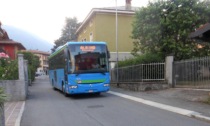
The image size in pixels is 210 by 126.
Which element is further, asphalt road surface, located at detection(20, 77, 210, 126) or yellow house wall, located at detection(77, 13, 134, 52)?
yellow house wall, located at detection(77, 13, 134, 52)

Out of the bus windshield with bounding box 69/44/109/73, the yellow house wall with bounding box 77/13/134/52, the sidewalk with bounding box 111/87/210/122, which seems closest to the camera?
the sidewalk with bounding box 111/87/210/122

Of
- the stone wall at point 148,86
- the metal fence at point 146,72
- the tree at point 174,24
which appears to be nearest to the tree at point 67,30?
the metal fence at point 146,72

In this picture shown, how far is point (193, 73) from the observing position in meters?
15.9

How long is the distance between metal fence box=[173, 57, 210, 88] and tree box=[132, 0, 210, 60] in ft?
12.1

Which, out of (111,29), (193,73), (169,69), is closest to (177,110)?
(193,73)

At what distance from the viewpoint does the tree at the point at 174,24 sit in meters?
20.8

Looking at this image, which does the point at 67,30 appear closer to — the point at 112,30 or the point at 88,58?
the point at 112,30

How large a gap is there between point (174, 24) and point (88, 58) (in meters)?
8.04

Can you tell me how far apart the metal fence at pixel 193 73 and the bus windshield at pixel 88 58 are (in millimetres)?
4267

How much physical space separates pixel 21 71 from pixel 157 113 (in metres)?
8.56

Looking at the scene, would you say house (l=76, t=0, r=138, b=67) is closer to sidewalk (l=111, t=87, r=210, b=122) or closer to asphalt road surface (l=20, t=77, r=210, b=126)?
sidewalk (l=111, t=87, r=210, b=122)

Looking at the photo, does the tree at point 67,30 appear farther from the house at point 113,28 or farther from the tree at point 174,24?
the tree at point 174,24

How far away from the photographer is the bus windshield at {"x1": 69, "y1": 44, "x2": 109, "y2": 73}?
15.8m

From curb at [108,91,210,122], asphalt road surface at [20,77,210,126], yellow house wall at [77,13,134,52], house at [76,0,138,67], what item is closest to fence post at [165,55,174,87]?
curb at [108,91,210,122]
